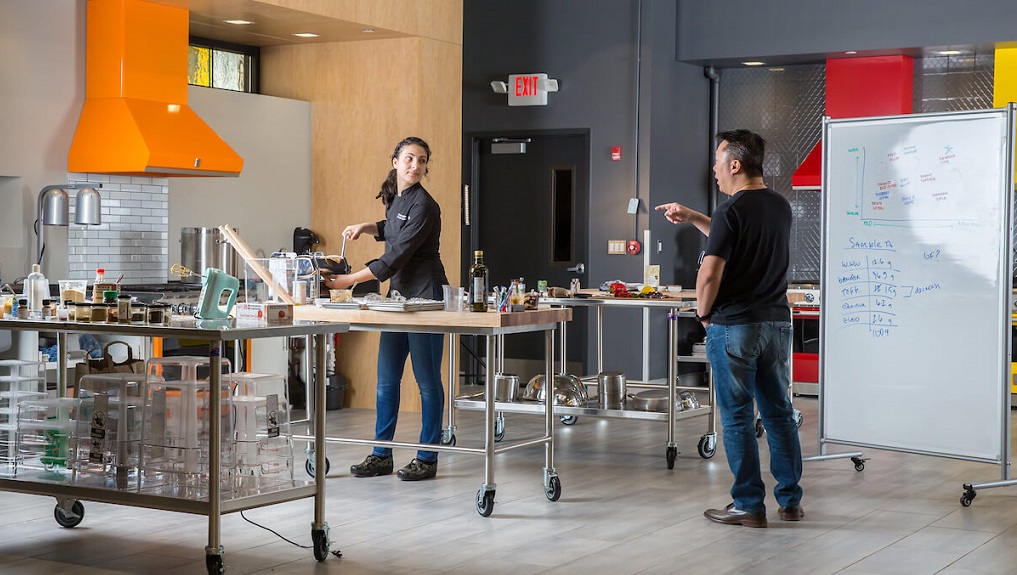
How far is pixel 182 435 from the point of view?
420cm

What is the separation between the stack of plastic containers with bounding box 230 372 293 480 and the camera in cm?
425

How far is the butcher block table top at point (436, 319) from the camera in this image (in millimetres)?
5066

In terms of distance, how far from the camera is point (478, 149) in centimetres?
1054

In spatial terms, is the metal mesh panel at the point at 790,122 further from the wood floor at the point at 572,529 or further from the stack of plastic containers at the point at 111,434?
the stack of plastic containers at the point at 111,434

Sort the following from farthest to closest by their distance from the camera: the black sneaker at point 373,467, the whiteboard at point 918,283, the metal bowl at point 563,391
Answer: the metal bowl at point 563,391
the black sneaker at point 373,467
the whiteboard at point 918,283

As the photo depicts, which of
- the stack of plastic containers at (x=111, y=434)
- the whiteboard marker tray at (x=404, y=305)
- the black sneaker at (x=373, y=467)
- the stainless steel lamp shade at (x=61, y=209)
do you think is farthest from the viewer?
the stainless steel lamp shade at (x=61, y=209)

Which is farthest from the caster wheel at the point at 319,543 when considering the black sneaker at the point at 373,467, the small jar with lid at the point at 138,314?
the black sneaker at the point at 373,467

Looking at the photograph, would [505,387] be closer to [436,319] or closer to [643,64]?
[436,319]

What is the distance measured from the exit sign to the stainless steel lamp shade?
3.98 meters

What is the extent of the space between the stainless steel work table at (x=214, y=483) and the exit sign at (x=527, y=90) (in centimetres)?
584

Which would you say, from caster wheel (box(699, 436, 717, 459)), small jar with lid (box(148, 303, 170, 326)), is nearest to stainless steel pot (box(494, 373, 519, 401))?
caster wheel (box(699, 436, 717, 459))

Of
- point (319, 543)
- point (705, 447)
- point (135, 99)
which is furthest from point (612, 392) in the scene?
point (135, 99)

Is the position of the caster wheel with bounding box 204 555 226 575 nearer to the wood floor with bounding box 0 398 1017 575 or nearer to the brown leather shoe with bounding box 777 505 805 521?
the wood floor with bounding box 0 398 1017 575

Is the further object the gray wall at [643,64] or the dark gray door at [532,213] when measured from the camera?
the dark gray door at [532,213]
